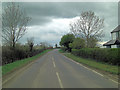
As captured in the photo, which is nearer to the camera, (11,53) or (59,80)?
(59,80)

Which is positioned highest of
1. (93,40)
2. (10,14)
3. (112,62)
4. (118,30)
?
(10,14)

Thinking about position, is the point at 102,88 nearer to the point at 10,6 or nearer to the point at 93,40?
the point at 10,6

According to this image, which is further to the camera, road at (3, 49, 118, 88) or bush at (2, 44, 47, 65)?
bush at (2, 44, 47, 65)

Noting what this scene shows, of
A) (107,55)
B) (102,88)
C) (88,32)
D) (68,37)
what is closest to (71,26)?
(88,32)

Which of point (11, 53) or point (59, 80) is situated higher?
point (11, 53)

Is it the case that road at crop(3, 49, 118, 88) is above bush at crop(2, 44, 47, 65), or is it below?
below

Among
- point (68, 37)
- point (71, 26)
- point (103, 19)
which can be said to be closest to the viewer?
point (103, 19)

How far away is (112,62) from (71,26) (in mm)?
25315

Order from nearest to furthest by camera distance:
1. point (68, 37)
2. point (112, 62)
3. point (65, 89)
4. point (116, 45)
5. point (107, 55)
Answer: point (65, 89)
point (112, 62)
point (107, 55)
point (116, 45)
point (68, 37)

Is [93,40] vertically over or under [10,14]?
under

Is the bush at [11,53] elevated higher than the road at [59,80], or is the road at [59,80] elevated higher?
the bush at [11,53]

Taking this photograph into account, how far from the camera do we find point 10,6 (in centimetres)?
2520

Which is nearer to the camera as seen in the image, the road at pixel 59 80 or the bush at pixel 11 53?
the road at pixel 59 80

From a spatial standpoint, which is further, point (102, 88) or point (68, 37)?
point (68, 37)
